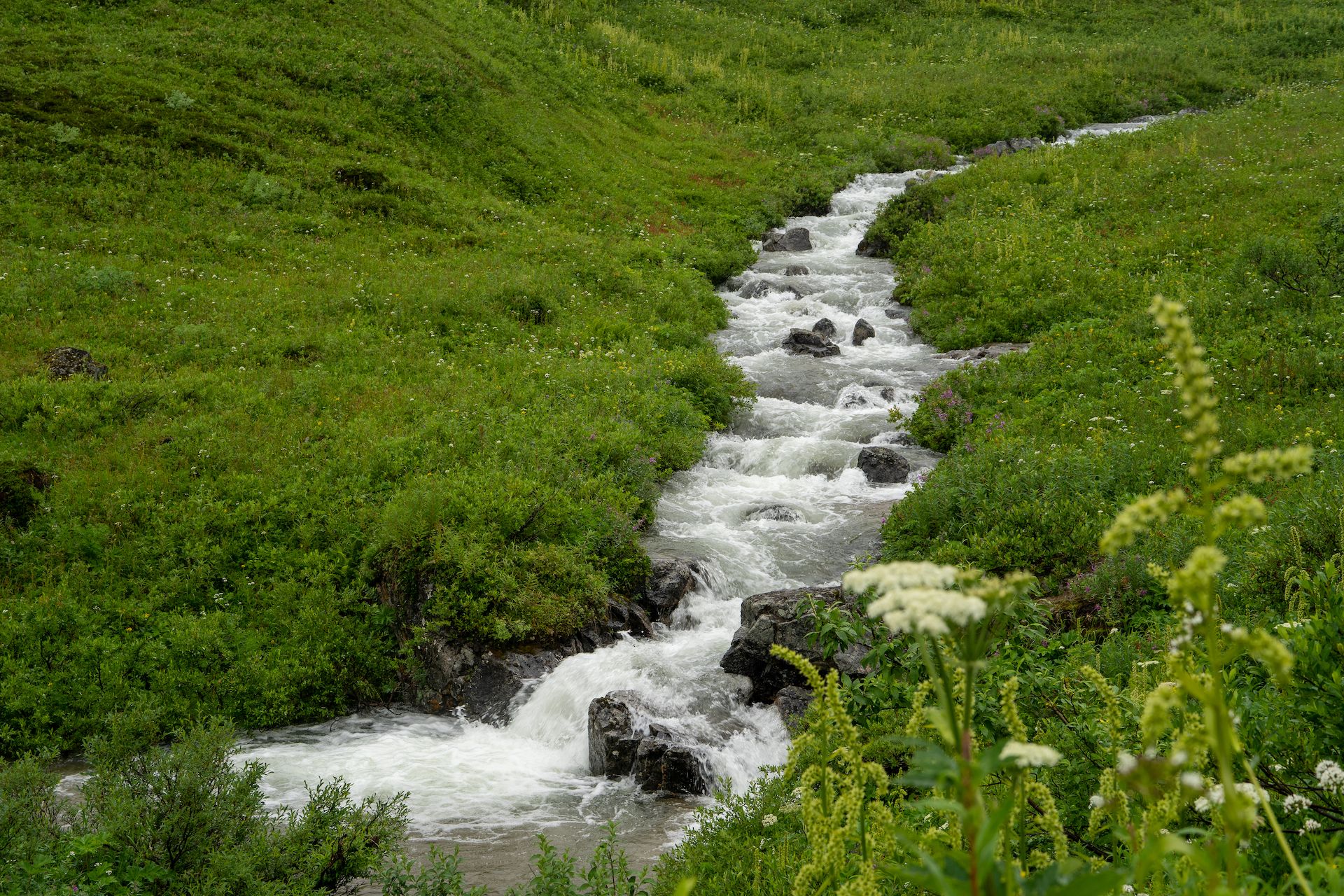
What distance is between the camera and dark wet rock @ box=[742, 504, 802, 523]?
13.9m

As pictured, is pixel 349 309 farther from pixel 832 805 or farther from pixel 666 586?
pixel 832 805

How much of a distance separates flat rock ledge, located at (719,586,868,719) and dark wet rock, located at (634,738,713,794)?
122cm

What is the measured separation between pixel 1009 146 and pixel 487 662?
31.2 m

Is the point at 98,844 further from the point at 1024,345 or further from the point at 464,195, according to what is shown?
the point at 464,195

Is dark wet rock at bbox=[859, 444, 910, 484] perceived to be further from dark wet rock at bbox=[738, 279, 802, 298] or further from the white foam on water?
dark wet rock at bbox=[738, 279, 802, 298]

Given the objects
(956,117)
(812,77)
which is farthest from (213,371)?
(812,77)

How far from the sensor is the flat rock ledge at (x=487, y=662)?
10547mm

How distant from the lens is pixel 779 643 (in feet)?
33.7

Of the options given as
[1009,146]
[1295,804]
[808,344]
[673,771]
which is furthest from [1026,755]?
[1009,146]

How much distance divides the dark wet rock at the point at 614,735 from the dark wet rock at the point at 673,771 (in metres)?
0.22

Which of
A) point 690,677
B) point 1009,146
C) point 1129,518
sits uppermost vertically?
point 1009,146

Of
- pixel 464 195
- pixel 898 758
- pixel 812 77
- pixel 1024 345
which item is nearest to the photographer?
pixel 898 758

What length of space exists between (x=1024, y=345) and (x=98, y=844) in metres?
17.2

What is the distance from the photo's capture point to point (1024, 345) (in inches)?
719
